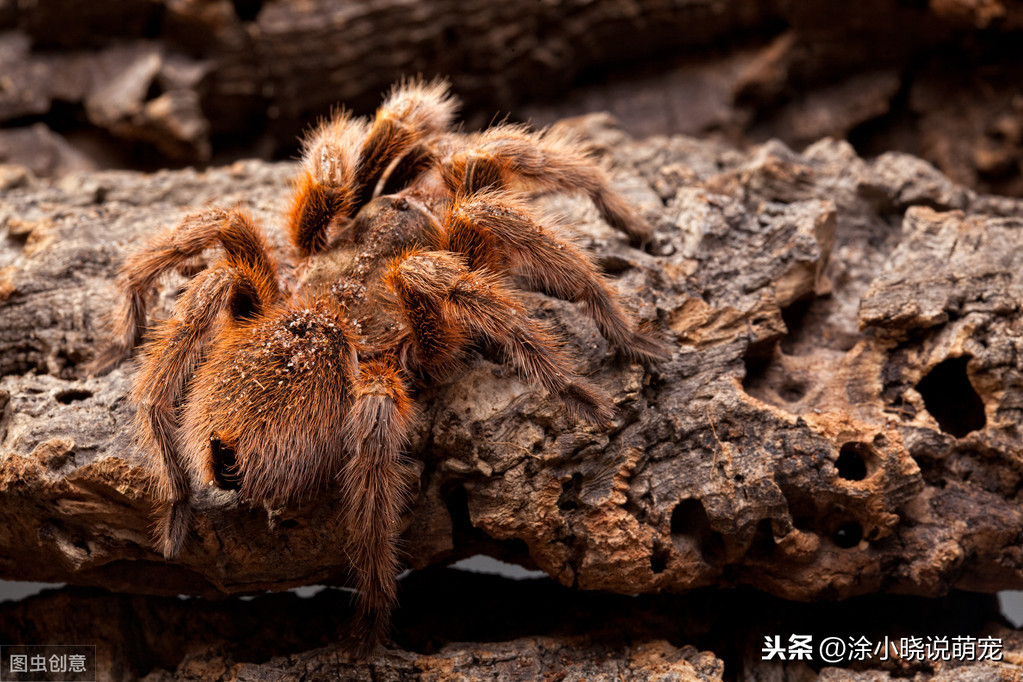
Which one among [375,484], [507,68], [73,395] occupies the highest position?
[507,68]

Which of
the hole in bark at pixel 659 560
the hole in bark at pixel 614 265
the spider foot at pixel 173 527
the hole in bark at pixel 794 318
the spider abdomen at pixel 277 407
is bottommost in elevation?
the hole in bark at pixel 659 560

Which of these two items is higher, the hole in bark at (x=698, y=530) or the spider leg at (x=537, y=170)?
the spider leg at (x=537, y=170)

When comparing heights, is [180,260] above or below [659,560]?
above

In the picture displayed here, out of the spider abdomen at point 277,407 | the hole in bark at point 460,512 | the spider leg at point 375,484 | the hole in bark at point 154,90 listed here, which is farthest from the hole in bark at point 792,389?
the hole in bark at point 154,90

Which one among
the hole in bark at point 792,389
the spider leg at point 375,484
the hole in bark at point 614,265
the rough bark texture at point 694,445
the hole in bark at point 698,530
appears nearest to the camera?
the spider leg at point 375,484

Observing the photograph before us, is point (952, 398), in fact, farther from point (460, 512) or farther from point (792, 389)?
point (460, 512)

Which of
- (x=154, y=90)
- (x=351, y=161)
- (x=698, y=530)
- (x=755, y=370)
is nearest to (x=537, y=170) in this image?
(x=351, y=161)

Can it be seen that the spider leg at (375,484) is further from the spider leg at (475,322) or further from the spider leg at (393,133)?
the spider leg at (393,133)

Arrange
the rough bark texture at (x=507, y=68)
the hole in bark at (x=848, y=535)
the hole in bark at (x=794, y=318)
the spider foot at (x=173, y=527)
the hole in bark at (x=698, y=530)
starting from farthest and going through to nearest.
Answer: the rough bark texture at (x=507, y=68)
the hole in bark at (x=794, y=318)
the hole in bark at (x=848, y=535)
the hole in bark at (x=698, y=530)
the spider foot at (x=173, y=527)
